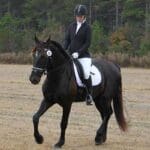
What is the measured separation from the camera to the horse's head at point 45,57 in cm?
1042

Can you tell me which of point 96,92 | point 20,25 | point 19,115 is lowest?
point 20,25

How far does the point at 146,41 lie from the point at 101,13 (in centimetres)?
2261

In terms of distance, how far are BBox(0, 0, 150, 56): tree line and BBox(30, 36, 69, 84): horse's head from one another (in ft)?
165

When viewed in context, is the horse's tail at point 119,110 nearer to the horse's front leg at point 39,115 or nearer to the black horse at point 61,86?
the black horse at point 61,86

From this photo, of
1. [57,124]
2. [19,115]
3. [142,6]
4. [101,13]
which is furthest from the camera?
[101,13]

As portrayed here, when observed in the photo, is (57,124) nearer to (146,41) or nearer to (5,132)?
(5,132)

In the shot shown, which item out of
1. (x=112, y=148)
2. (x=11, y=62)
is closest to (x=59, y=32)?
(x=11, y=62)

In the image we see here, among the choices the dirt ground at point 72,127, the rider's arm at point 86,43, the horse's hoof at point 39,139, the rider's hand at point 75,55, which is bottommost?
the dirt ground at point 72,127

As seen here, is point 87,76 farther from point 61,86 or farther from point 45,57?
point 45,57

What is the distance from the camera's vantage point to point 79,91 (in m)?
11.6

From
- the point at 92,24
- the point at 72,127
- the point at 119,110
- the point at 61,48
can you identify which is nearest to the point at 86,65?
the point at 61,48

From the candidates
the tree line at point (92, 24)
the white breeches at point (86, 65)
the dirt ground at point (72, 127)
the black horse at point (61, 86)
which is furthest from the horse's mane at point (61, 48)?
the tree line at point (92, 24)

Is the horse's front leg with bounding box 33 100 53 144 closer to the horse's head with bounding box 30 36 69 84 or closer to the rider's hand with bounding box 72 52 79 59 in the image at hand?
the horse's head with bounding box 30 36 69 84

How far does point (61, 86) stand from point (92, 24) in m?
72.9
